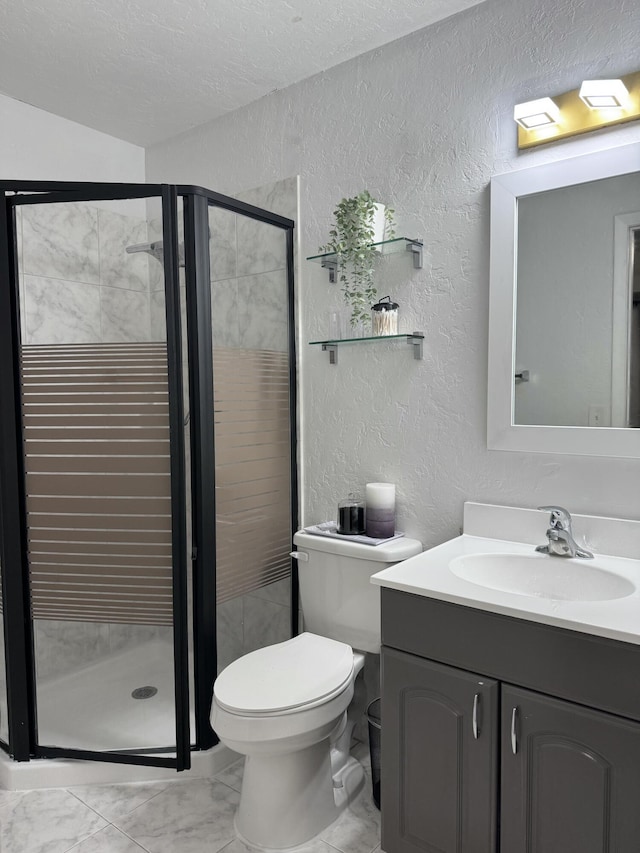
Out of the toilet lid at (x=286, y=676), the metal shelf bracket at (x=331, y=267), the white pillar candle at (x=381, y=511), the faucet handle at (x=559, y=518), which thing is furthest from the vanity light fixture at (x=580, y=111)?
the toilet lid at (x=286, y=676)

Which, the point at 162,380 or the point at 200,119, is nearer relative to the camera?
the point at 162,380

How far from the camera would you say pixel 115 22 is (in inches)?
78.6

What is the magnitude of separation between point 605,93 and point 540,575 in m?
1.30

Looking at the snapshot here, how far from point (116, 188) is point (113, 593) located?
131 cm

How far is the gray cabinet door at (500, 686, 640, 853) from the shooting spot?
1225mm

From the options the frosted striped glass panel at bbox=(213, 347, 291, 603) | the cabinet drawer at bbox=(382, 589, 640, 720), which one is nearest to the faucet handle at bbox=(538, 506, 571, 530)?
the cabinet drawer at bbox=(382, 589, 640, 720)

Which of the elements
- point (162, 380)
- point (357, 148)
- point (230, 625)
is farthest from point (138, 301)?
point (230, 625)

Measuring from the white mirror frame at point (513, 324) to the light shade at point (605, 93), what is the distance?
0.12m

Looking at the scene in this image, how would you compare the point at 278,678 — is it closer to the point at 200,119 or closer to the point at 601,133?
the point at 601,133

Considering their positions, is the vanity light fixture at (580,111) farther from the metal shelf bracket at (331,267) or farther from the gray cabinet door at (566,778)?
the gray cabinet door at (566,778)

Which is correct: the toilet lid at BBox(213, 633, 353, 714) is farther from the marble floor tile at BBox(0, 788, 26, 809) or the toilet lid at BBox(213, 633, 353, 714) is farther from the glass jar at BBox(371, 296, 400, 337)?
the glass jar at BBox(371, 296, 400, 337)

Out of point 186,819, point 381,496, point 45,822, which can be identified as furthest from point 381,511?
point 45,822

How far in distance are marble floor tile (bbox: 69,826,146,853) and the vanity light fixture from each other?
7.62ft

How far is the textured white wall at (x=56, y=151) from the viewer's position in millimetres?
2520
